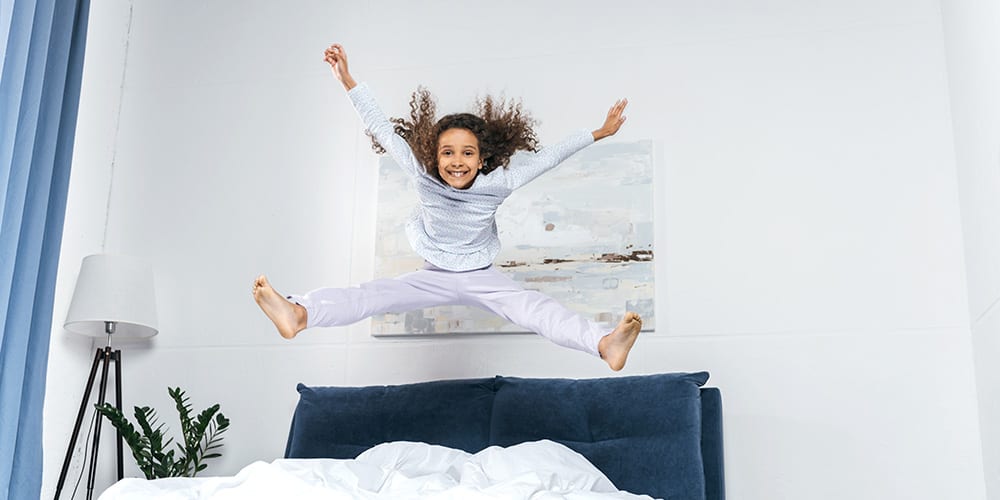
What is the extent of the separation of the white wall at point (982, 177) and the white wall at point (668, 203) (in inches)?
4.6

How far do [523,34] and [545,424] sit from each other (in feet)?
5.36

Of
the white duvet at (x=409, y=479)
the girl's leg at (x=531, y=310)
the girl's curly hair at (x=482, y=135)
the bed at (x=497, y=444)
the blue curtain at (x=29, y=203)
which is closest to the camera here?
the white duvet at (x=409, y=479)

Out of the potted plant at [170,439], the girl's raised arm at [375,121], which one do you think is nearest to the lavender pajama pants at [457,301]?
the girl's raised arm at [375,121]

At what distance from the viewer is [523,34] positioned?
156 inches

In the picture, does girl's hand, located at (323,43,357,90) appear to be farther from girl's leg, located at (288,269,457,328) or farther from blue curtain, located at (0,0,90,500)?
blue curtain, located at (0,0,90,500)

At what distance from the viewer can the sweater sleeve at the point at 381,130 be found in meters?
3.20

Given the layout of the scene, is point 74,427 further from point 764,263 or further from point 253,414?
point 764,263

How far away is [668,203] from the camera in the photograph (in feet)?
11.9

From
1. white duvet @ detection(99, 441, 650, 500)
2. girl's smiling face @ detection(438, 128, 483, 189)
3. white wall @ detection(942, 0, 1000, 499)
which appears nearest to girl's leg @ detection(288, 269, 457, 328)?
girl's smiling face @ detection(438, 128, 483, 189)

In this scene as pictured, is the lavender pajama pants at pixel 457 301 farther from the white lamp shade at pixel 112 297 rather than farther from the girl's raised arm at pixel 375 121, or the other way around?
the white lamp shade at pixel 112 297

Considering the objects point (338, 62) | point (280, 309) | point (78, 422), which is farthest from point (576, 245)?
point (78, 422)

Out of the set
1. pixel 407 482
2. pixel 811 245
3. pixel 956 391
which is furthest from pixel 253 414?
pixel 956 391

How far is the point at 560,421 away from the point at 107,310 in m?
1.74

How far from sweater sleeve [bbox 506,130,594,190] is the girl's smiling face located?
0.13 meters
